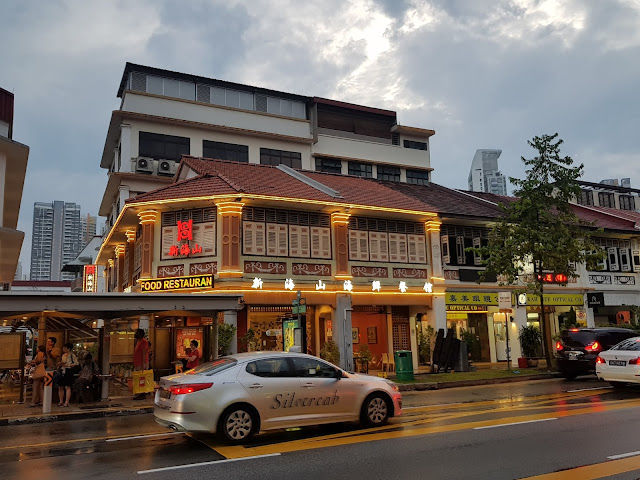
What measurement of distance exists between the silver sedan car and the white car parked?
24.9 ft

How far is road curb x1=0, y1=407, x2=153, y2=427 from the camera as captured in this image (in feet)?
45.4

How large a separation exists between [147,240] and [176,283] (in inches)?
90.4

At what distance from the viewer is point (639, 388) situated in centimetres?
1644

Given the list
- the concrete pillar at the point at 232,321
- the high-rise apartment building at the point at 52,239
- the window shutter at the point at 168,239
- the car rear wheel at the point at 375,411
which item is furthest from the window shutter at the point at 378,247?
the high-rise apartment building at the point at 52,239

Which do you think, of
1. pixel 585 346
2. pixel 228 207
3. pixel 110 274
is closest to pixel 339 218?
pixel 228 207

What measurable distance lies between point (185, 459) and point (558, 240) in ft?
65.0

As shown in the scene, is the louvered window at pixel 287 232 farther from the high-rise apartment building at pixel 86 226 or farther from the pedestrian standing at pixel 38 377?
the high-rise apartment building at pixel 86 226

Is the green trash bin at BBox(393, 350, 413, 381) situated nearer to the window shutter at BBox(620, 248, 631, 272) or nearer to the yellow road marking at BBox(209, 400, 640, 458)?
the yellow road marking at BBox(209, 400, 640, 458)

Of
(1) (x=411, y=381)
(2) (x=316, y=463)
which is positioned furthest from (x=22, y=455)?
(1) (x=411, y=381)

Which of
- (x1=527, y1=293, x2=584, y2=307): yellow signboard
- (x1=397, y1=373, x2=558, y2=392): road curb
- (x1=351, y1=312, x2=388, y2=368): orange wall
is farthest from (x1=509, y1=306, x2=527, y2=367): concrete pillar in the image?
(x1=351, y1=312, x2=388, y2=368): orange wall

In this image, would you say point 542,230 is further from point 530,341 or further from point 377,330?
point 377,330

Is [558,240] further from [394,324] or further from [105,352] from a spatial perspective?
[105,352]

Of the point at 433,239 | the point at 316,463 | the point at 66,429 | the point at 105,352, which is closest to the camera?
the point at 316,463

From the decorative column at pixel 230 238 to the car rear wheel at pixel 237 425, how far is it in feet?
40.0
